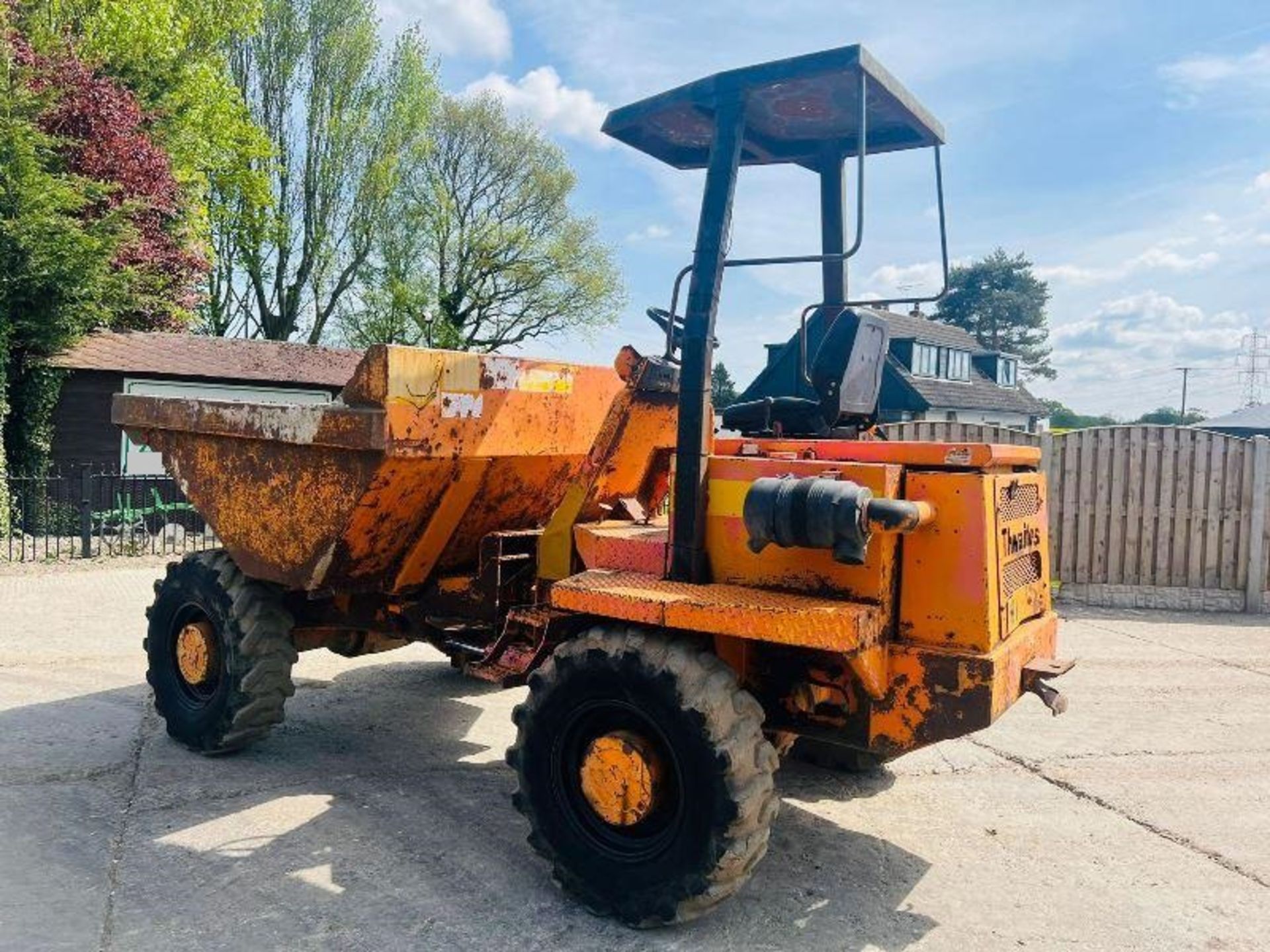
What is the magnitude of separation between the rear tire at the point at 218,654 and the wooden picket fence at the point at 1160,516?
8459 mm

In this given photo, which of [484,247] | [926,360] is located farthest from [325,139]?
[926,360]

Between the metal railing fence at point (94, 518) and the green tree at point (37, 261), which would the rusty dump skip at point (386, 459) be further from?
the green tree at point (37, 261)

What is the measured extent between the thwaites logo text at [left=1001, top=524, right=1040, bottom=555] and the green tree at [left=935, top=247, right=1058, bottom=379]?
5669 centimetres

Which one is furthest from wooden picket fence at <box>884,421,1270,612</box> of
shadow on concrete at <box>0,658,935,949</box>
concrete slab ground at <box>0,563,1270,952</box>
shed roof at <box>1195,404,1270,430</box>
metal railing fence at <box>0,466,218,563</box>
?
shed roof at <box>1195,404,1270,430</box>

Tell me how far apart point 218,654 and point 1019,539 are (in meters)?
3.93

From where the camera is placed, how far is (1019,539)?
385cm

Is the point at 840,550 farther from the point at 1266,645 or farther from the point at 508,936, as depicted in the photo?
the point at 1266,645

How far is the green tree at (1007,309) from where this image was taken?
189 feet

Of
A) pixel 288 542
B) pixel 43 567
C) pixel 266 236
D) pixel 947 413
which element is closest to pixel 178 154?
pixel 266 236

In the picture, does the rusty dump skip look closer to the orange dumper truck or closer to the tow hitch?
the orange dumper truck

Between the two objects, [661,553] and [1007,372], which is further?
[1007,372]

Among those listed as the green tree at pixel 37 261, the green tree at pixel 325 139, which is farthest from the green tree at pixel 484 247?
the green tree at pixel 37 261

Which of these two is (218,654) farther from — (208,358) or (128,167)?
(128,167)

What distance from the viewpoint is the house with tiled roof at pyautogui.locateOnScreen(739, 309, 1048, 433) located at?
35.0 metres
